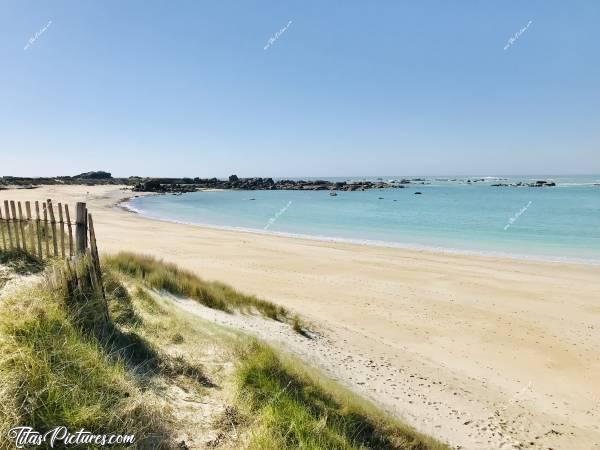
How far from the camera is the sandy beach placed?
584cm

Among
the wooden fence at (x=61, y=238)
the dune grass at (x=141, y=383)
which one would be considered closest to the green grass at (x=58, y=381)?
the dune grass at (x=141, y=383)

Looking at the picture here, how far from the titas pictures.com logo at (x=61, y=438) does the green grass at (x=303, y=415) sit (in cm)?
116

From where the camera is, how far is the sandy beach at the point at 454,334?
5844 millimetres

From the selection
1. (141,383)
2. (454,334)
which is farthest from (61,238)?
(454,334)

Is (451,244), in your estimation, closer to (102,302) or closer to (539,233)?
(539,233)

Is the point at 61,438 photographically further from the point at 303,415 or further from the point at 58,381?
the point at 303,415

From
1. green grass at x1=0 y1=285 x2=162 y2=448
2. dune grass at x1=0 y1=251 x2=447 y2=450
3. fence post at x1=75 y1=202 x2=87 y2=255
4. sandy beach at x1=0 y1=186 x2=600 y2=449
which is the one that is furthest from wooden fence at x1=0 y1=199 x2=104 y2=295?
sandy beach at x1=0 y1=186 x2=600 y2=449

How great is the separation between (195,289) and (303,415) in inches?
245

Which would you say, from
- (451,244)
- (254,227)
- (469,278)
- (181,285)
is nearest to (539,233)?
(451,244)

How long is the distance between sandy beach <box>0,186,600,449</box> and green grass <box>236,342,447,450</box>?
0.91 metres

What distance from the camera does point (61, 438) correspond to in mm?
3035

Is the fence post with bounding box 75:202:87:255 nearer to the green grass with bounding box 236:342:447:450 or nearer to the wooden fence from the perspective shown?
the wooden fence

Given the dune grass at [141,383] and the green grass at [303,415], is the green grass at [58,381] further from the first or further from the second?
the green grass at [303,415]

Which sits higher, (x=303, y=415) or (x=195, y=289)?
(x=303, y=415)
